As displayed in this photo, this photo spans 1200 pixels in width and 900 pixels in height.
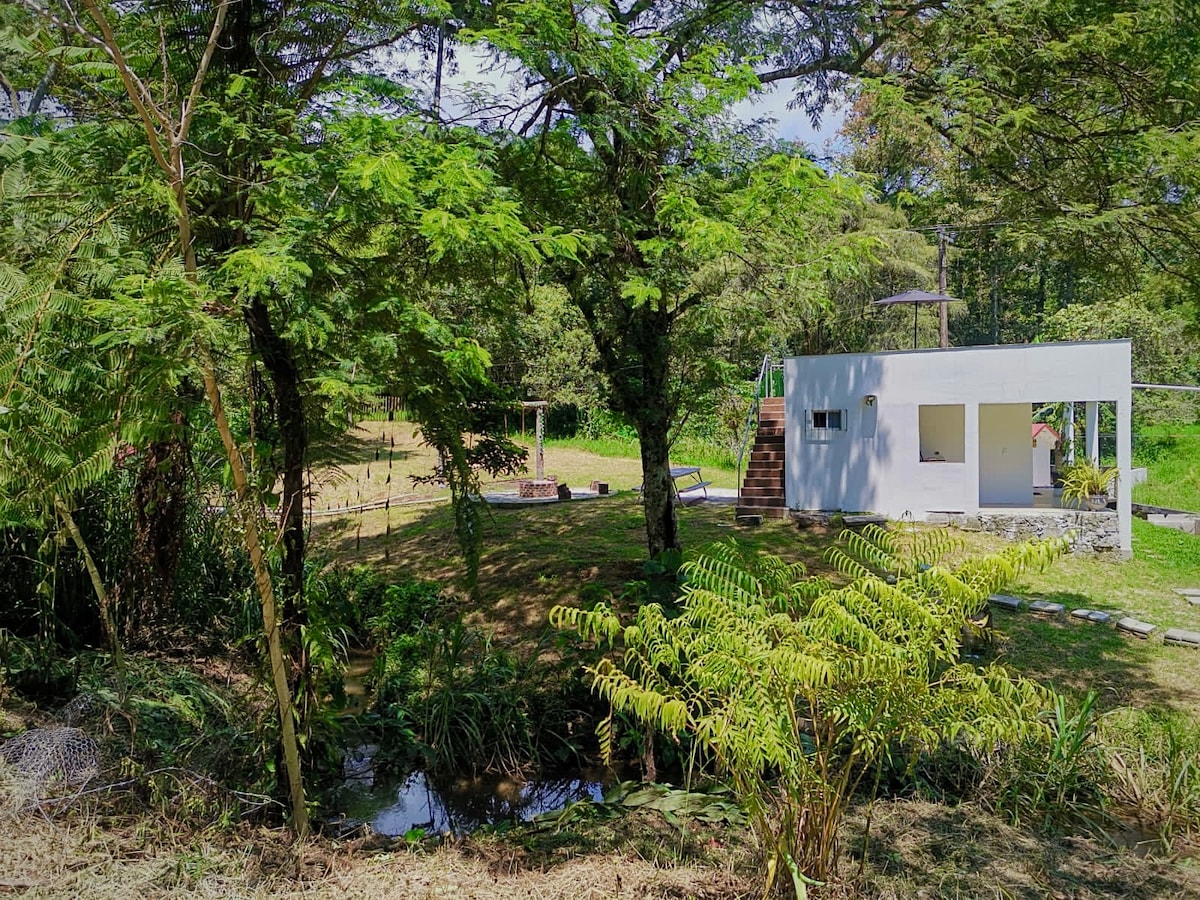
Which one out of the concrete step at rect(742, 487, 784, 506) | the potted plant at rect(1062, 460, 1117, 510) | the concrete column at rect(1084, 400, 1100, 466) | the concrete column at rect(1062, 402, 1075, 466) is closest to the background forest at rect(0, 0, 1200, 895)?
the concrete step at rect(742, 487, 784, 506)

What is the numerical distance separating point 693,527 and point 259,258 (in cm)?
950

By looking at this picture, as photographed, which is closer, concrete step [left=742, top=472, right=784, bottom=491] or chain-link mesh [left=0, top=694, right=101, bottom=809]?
chain-link mesh [left=0, top=694, right=101, bottom=809]

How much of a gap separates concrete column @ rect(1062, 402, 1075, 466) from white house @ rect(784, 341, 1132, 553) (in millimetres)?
1823

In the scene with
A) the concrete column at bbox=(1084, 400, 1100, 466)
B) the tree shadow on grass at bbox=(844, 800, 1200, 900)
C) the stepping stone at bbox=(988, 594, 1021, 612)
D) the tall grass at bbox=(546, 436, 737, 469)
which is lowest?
the tree shadow on grass at bbox=(844, 800, 1200, 900)

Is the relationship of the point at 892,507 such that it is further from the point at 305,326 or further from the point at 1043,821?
the point at 305,326

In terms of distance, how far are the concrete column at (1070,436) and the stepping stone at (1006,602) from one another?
646cm

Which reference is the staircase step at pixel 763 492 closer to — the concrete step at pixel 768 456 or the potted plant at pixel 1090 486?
the concrete step at pixel 768 456

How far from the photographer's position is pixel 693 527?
40.6 feet

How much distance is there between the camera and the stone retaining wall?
39.0 ft

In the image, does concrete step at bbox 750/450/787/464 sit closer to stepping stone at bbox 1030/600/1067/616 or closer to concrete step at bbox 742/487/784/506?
concrete step at bbox 742/487/784/506

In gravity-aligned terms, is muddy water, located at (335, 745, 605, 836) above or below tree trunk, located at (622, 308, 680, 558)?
below

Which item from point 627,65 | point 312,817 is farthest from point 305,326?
point 627,65

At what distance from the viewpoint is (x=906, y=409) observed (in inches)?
522

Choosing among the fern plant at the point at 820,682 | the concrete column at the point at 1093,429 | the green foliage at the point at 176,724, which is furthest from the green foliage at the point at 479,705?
the concrete column at the point at 1093,429
